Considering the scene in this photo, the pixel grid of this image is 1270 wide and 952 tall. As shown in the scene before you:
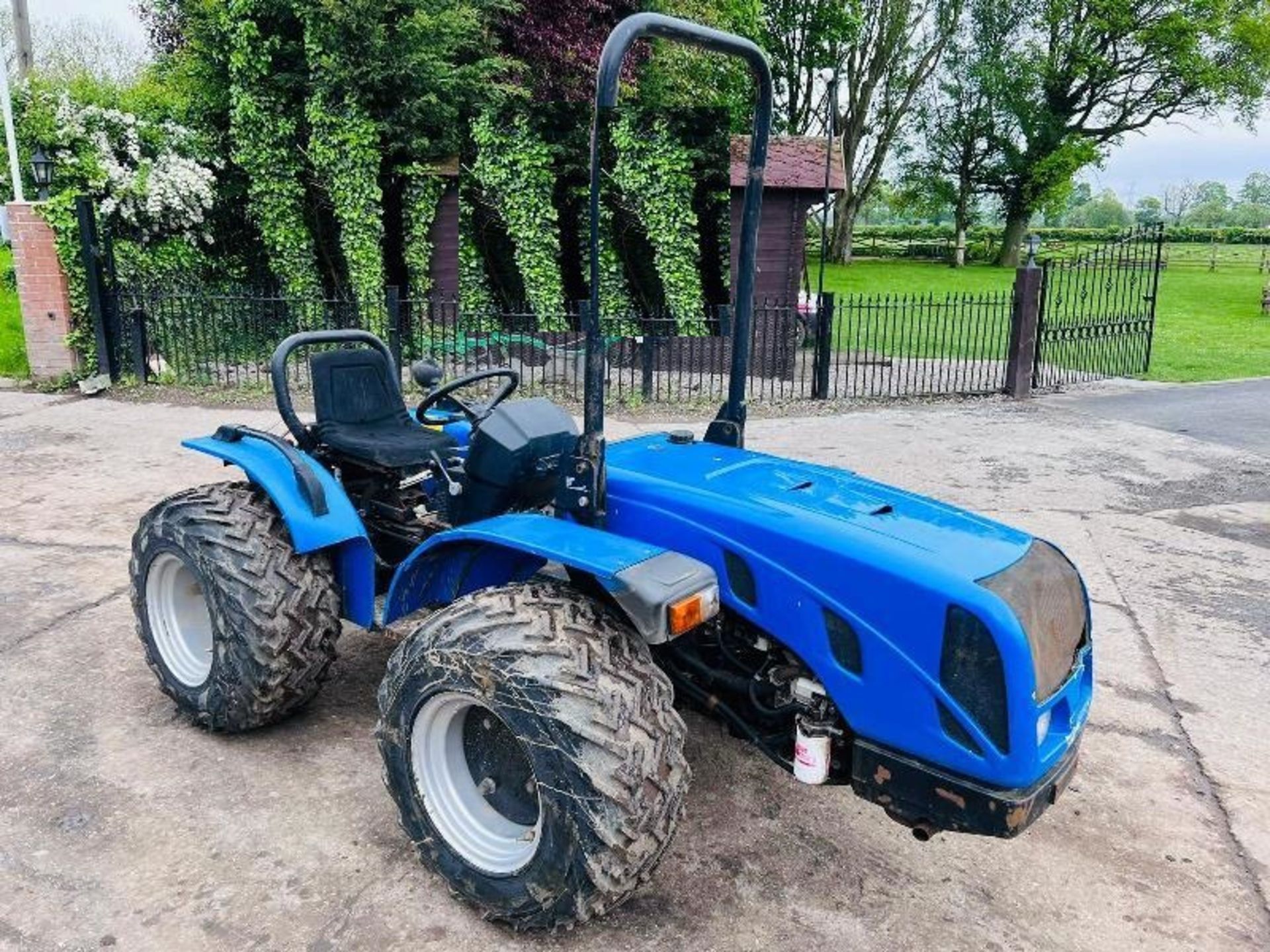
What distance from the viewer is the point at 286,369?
3707 mm

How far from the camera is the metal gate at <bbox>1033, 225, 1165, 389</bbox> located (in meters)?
11.4

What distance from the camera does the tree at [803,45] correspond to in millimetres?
31406

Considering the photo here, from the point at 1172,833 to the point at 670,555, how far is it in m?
1.91

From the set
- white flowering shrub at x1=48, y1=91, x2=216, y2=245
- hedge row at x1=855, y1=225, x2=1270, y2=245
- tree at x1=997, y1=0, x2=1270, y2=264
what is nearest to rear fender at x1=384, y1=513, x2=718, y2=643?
white flowering shrub at x1=48, y1=91, x2=216, y2=245

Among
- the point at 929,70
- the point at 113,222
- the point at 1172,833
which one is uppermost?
the point at 929,70

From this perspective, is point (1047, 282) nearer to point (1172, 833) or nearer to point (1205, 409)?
point (1205, 409)

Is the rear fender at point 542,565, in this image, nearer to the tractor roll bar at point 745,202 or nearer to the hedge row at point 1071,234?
the tractor roll bar at point 745,202

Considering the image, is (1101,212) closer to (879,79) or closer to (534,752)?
(879,79)

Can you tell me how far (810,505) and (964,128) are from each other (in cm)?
4082

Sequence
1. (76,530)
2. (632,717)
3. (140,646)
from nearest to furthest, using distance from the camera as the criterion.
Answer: (632,717)
(140,646)
(76,530)

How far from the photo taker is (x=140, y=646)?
4.14m

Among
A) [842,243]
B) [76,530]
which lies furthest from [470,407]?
[842,243]

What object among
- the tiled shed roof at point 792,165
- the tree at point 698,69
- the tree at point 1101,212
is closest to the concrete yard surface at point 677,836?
the tiled shed roof at point 792,165

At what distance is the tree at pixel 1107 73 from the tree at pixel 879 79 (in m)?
2.95
